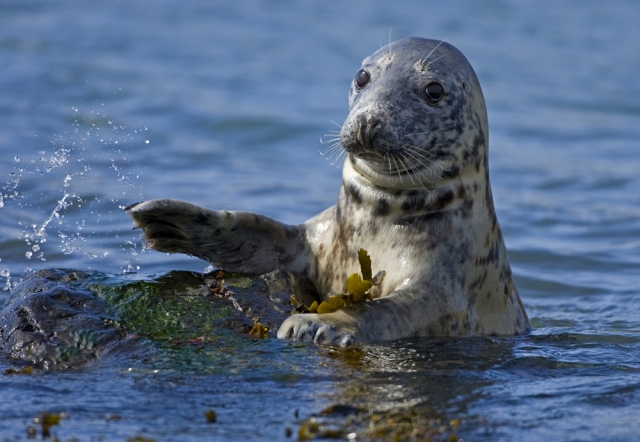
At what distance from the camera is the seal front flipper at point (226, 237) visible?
20.0 ft

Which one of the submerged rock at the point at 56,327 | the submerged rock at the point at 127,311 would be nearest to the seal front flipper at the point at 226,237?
the submerged rock at the point at 127,311

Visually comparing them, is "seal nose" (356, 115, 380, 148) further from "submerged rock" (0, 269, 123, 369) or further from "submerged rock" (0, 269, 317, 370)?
"submerged rock" (0, 269, 123, 369)

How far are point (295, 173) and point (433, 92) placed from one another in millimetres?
6891

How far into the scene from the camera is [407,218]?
614 centimetres

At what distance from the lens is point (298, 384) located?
Result: 188 inches

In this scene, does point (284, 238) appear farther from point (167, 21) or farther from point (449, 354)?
point (167, 21)

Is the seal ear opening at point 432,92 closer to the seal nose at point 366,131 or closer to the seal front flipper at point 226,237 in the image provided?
the seal nose at point 366,131

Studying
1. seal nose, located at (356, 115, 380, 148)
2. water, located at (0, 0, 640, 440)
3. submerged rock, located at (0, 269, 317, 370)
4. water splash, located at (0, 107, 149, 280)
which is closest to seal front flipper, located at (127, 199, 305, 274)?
submerged rock, located at (0, 269, 317, 370)

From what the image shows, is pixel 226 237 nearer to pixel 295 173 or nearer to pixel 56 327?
pixel 56 327

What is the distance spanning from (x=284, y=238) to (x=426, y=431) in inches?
103

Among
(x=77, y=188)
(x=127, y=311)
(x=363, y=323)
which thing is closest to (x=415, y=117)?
(x=363, y=323)

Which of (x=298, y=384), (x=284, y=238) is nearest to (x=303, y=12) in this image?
(x=284, y=238)

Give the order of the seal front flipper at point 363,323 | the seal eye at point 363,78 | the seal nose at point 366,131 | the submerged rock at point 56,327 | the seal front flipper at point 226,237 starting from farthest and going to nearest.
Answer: the seal eye at point 363,78
the seal front flipper at point 226,237
the seal nose at point 366,131
the seal front flipper at point 363,323
the submerged rock at point 56,327

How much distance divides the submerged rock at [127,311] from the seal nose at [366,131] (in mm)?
956
